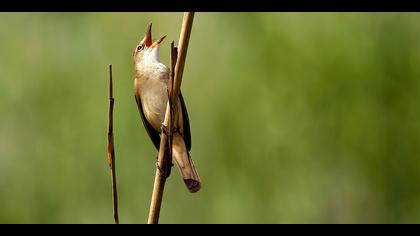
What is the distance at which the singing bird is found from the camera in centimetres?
371

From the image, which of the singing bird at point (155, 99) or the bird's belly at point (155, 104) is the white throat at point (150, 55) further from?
the bird's belly at point (155, 104)

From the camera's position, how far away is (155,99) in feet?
12.9

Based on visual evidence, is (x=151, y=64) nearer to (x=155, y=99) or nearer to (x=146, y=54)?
(x=146, y=54)

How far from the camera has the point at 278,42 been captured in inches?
322

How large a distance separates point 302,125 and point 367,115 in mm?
814

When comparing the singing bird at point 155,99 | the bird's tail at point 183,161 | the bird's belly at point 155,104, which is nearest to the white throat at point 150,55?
the singing bird at point 155,99

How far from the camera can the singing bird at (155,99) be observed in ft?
12.2

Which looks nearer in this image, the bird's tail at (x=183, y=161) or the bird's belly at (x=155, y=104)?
the bird's tail at (x=183, y=161)

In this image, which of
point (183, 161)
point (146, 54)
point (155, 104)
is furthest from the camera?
point (146, 54)

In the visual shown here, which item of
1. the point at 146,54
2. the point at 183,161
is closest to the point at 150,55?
the point at 146,54

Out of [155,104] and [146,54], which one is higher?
[146,54]

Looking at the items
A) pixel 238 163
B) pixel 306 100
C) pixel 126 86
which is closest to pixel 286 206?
pixel 238 163

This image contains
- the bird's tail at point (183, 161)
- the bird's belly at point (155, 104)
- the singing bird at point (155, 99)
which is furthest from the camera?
the bird's belly at point (155, 104)
